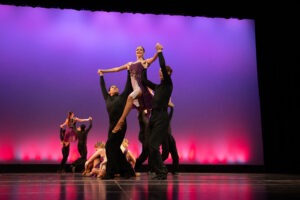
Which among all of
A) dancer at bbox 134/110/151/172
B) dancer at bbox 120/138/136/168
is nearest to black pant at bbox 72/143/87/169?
dancer at bbox 120/138/136/168

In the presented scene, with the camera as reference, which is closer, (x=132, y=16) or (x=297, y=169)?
(x=297, y=169)

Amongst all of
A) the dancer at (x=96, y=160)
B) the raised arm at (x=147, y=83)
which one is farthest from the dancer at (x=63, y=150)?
the raised arm at (x=147, y=83)

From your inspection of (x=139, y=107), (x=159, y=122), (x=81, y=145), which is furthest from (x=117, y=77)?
(x=159, y=122)

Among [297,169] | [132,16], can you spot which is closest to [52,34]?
[132,16]

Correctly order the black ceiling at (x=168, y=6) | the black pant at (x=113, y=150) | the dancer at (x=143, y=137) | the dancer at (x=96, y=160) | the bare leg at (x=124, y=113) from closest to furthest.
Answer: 1. the bare leg at (x=124, y=113)
2. the black pant at (x=113, y=150)
3. the dancer at (x=143, y=137)
4. the dancer at (x=96, y=160)
5. the black ceiling at (x=168, y=6)

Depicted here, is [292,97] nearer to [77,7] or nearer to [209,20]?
[209,20]

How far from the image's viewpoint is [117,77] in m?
7.70

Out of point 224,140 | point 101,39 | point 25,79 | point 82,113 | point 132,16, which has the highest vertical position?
point 132,16

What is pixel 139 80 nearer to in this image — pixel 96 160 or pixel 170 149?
pixel 170 149

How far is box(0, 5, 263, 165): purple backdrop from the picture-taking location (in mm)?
7289

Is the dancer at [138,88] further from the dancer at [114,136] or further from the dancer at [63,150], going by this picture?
the dancer at [63,150]

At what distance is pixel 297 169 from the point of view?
23.3 feet

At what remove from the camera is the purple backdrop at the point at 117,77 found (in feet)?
23.9

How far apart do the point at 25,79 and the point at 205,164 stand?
13.6ft
